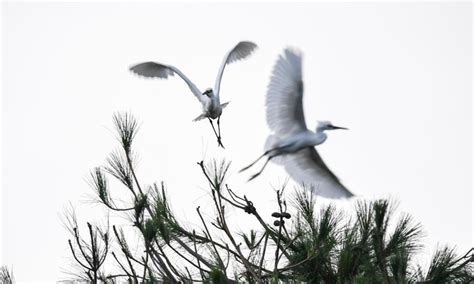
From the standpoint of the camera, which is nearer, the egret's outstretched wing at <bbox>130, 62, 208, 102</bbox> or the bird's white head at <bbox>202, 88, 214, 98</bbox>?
the bird's white head at <bbox>202, 88, 214, 98</bbox>

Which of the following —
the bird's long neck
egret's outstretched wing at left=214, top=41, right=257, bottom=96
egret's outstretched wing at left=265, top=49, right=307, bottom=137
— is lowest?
the bird's long neck

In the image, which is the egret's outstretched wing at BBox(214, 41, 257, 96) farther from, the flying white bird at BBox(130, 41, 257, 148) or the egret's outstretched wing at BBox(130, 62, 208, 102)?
the egret's outstretched wing at BBox(130, 62, 208, 102)

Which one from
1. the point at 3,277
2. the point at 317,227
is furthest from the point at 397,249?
the point at 3,277

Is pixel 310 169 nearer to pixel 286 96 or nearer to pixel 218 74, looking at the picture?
pixel 286 96

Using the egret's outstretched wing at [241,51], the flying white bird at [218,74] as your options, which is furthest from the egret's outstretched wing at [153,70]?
the egret's outstretched wing at [241,51]

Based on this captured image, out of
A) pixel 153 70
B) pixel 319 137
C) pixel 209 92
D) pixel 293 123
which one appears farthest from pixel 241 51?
pixel 319 137

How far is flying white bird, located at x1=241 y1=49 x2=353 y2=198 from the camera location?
240 inches

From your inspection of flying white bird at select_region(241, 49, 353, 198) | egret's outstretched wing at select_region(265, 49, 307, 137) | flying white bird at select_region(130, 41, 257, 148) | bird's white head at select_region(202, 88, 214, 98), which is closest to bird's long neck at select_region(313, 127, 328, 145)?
flying white bird at select_region(241, 49, 353, 198)

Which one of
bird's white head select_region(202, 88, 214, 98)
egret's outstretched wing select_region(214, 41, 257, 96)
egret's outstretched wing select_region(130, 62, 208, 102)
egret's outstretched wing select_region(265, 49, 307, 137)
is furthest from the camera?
egret's outstretched wing select_region(214, 41, 257, 96)

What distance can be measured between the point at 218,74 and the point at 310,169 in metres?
1.18

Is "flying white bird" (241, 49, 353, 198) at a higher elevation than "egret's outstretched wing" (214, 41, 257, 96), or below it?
below

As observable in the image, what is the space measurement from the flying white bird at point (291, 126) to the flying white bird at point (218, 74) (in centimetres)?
54

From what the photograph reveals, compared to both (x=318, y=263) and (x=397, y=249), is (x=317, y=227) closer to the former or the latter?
(x=318, y=263)

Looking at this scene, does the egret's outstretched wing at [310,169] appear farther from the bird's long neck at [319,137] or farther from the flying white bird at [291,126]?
the bird's long neck at [319,137]
